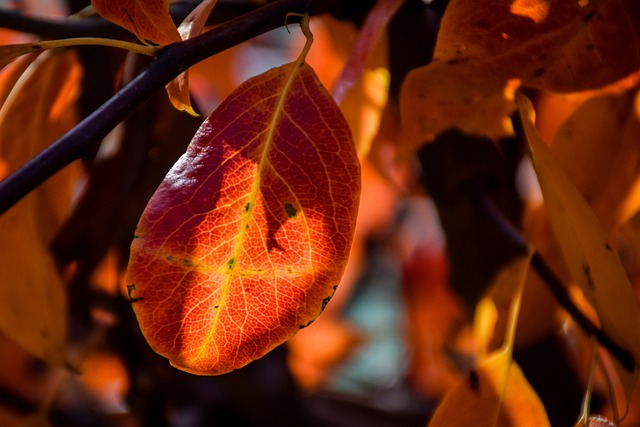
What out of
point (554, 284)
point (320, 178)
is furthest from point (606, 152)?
point (320, 178)

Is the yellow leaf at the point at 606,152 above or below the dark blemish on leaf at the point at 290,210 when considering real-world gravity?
below

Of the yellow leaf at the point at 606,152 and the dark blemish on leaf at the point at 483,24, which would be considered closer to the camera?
the dark blemish on leaf at the point at 483,24

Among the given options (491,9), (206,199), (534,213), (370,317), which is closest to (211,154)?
(206,199)

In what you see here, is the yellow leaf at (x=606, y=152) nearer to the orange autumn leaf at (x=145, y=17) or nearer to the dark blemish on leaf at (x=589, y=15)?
the dark blemish on leaf at (x=589, y=15)

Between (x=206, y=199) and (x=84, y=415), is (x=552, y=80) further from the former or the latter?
(x=84, y=415)

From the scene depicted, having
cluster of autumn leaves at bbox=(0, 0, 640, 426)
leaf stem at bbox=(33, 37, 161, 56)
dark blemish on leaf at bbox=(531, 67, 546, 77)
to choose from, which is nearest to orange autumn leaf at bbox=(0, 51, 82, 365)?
cluster of autumn leaves at bbox=(0, 0, 640, 426)

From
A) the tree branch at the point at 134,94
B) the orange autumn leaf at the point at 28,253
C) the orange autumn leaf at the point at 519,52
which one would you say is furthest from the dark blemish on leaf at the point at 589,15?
the orange autumn leaf at the point at 28,253

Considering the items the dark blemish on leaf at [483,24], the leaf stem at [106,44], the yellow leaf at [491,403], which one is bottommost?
the yellow leaf at [491,403]

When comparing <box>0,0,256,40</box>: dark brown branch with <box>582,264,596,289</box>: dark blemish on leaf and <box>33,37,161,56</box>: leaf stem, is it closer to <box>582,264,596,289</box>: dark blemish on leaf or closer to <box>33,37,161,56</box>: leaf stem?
<box>33,37,161,56</box>: leaf stem
